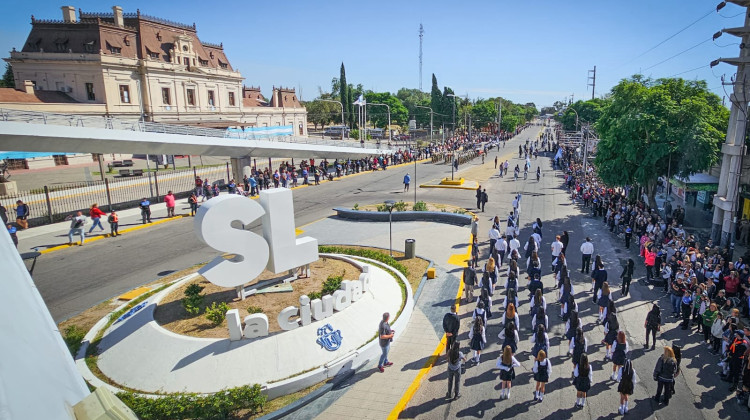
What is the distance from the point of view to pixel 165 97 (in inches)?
2039

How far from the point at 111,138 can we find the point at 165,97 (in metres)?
32.1

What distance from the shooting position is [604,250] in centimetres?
2025

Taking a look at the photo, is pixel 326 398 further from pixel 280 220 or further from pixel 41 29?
pixel 41 29

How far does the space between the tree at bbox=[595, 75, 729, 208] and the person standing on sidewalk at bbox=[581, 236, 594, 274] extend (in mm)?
8388

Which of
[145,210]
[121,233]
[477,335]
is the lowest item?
[477,335]

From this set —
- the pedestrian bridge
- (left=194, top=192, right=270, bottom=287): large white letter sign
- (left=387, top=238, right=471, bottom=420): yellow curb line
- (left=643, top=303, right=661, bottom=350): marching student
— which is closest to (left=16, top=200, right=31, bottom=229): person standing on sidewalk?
the pedestrian bridge

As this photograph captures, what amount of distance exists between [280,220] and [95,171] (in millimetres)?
38594

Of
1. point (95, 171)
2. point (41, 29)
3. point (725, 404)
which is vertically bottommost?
point (725, 404)

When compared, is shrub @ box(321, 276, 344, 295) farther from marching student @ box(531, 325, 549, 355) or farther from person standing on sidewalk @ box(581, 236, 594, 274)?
person standing on sidewalk @ box(581, 236, 594, 274)

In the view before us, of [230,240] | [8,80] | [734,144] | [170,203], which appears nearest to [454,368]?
[230,240]

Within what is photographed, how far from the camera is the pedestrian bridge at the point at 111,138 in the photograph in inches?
787

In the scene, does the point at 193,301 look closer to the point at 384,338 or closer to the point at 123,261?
the point at 384,338

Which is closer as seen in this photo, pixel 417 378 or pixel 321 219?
pixel 417 378

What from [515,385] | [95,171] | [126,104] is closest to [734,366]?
[515,385]
